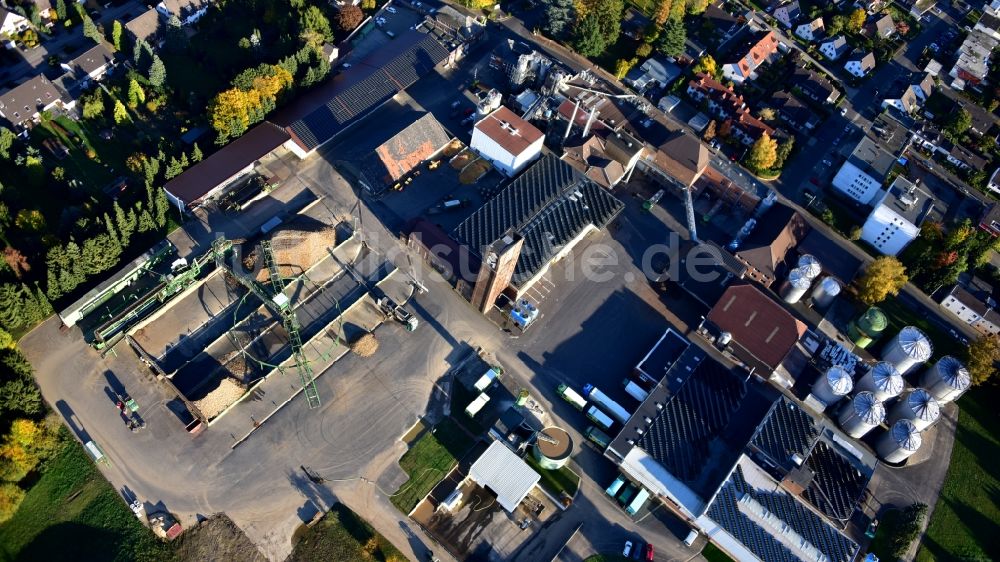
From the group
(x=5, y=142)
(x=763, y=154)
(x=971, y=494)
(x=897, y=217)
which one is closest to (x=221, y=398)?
(x=5, y=142)

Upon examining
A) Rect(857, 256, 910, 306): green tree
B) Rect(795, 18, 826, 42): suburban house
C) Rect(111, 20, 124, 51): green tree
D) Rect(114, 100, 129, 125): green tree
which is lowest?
Rect(857, 256, 910, 306): green tree

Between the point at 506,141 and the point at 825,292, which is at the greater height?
the point at 506,141

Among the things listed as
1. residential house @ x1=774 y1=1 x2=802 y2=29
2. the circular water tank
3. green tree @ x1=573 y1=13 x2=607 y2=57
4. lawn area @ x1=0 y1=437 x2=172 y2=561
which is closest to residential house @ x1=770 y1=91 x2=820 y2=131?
residential house @ x1=774 y1=1 x2=802 y2=29

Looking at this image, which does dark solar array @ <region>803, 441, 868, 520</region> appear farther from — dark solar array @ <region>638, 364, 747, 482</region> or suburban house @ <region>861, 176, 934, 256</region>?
suburban house @ <region>861, 176, 934, 256</region>

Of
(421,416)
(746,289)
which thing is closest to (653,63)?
(746,289)

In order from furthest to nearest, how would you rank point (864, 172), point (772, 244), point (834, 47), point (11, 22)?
point (834, 47) → point (11, 22) → point (864, 172) → point (772, 244)

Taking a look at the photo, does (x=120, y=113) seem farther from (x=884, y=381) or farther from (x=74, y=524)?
(x=884, y=381)

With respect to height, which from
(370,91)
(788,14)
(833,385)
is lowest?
(833,385)
